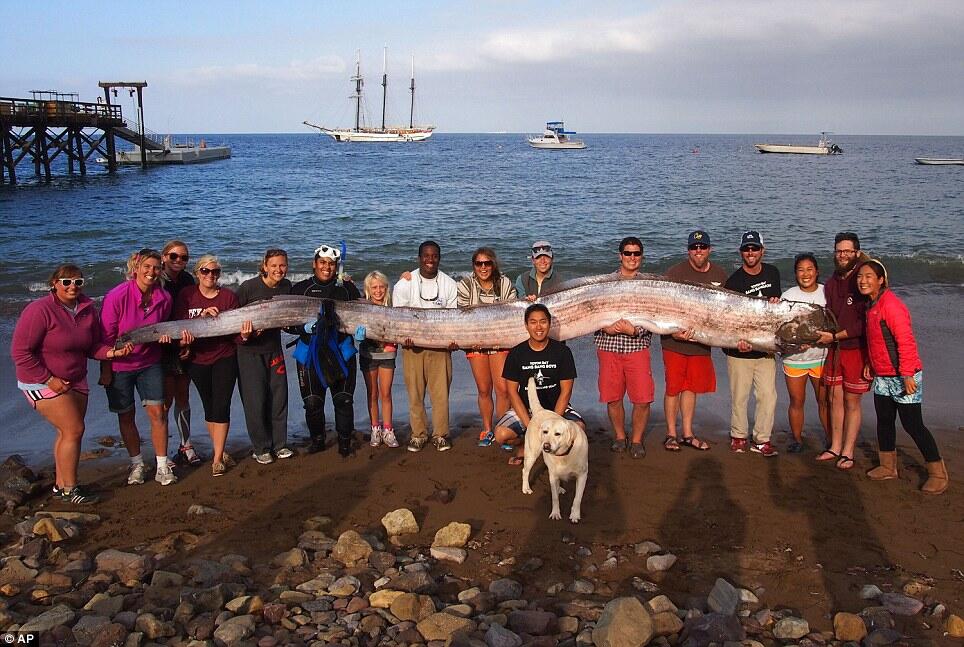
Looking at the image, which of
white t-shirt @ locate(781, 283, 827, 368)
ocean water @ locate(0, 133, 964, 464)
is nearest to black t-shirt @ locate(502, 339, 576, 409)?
white t-shirt @ locate(781, 283, 827, 368)

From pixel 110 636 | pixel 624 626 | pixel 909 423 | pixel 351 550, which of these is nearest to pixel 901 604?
pixel 624 626

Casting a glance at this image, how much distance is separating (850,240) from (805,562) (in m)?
3.14

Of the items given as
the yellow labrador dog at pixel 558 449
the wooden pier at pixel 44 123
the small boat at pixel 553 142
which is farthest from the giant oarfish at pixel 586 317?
the small boat at pixel 553 142

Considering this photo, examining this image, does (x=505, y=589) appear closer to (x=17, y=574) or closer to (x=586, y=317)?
(x=586, y=317)

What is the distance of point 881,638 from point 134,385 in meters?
5.93

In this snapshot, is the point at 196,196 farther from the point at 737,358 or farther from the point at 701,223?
the point at 737,358

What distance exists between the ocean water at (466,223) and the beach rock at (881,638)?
14.9 feet

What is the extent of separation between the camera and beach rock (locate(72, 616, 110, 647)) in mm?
4023

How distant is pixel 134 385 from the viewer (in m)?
6.57

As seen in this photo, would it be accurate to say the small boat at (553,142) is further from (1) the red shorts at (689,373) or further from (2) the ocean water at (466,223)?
(1) the red shorts at (689,373)

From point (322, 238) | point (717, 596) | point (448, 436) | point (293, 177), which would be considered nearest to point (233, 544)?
point (448, 436)

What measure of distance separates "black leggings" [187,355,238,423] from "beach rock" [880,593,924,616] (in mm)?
5349

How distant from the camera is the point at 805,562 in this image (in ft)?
16.5

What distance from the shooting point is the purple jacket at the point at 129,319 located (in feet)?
20.9
